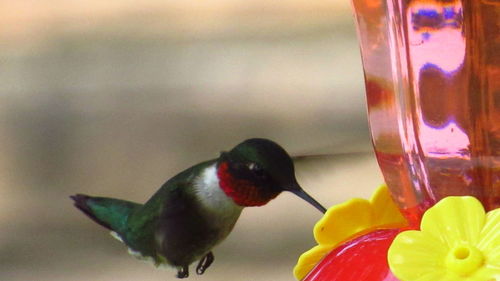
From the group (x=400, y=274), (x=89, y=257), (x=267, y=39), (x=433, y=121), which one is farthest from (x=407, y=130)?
(x=89, y=257)

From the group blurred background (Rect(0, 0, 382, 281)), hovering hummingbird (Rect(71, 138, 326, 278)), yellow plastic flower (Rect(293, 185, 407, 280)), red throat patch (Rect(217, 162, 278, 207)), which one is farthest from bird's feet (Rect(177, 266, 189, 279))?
blurred background (Rect(0, 0, 382, 281))

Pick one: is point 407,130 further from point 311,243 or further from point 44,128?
point 44,128

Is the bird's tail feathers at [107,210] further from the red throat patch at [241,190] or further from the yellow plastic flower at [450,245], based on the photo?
the yellow plastic flower at [450,245]

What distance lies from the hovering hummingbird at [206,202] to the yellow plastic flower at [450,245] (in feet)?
1.29

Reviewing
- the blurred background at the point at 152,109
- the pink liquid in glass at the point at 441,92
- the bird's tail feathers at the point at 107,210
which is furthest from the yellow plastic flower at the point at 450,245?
the blurred background at the point at 152,109

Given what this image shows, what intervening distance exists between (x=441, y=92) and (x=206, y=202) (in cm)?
48

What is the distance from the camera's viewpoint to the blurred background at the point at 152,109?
217cm

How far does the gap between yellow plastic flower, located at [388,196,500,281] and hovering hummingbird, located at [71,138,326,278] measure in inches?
15.5

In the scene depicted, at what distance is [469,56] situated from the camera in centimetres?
60

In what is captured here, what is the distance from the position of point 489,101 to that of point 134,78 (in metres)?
1.77

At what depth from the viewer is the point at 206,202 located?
105 centimetres

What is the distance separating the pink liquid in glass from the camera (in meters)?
0.59

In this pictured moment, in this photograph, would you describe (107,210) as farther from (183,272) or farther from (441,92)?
(441,92)

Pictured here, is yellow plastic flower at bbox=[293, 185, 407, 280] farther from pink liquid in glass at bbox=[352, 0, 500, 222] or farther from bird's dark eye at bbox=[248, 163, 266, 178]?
bird's dark eye at bbox=[248, 163, 266, 178]
